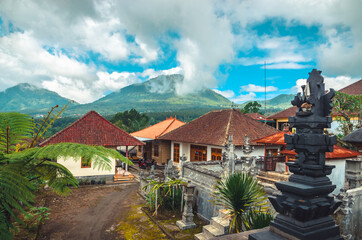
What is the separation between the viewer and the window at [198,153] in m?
20.4

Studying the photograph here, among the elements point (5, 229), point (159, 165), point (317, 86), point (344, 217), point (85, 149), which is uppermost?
point (317, 86)

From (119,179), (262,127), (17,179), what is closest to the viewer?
(17,179)

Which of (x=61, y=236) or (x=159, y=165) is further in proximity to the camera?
(x=159, y=165)

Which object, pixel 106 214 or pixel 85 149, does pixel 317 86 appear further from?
pixel 106 214

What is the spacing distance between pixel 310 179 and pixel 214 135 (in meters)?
17.2

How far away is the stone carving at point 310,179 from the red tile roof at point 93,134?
16.1 m

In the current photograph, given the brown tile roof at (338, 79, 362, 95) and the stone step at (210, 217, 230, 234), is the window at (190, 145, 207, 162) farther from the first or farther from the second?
the brown tile roof at (338, 79, 362, 95)

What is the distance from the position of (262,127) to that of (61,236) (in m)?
19.3

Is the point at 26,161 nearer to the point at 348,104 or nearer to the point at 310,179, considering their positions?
the point at 310,179

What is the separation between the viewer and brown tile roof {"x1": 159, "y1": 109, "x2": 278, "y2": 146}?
63.4 feet

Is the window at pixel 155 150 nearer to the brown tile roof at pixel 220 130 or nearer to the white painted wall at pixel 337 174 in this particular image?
the brown tile roof at pixel 220 130

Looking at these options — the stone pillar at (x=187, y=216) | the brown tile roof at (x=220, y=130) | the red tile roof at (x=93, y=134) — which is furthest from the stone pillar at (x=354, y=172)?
the red tile roof at (x=93, y=134)

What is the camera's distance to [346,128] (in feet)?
53.3

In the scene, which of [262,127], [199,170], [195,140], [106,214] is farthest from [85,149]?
[262,127]
